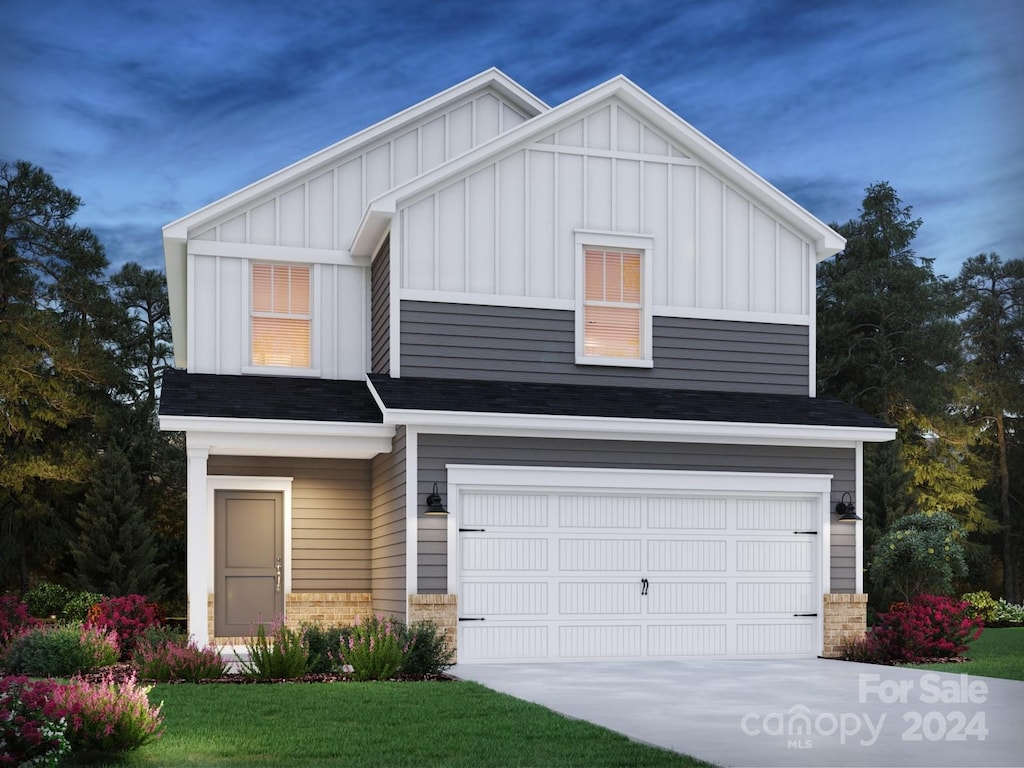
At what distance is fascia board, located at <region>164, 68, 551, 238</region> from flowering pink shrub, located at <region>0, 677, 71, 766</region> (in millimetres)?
10530

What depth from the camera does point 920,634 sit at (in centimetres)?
1416

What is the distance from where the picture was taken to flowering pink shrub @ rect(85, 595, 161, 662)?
13789mm

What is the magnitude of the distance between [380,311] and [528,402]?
9.80 feet

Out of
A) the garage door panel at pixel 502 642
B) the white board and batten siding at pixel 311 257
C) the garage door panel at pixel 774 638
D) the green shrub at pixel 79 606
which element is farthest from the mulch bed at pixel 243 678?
the white board and batten siding at pixel 311 257

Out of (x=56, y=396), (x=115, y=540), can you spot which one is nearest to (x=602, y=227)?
(x=56, y=396)

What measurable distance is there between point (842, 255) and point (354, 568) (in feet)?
71.4

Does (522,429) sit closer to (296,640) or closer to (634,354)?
(634,354)

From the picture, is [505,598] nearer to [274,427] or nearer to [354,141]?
[274,427]

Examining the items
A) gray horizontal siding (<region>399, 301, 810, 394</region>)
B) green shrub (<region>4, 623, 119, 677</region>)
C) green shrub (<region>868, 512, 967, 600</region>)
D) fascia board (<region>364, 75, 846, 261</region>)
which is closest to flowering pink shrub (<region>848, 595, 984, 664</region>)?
green shrub (<region>868, 512, 967, 600</region>)

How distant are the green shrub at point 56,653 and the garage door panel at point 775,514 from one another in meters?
8.14

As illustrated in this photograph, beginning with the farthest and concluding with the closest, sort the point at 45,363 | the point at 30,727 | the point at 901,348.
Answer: the point at 901,348, the point at 45,363, the point at 30,727

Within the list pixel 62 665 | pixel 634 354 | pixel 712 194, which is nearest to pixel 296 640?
pixel 62 665

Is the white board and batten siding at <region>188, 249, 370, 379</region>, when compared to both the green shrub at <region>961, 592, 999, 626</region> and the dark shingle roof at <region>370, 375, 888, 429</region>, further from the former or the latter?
the green shrub at <region>961, 592, 999, 626</region>

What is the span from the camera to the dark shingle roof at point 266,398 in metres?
14.5
